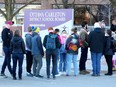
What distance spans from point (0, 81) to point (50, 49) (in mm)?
1953

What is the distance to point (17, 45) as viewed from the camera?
1365 centimetres

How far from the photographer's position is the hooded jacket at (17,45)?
44.7ft

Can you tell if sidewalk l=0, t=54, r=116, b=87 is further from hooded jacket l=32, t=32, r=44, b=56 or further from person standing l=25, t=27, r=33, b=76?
hooded jacket l=32, t=32, r=44, b=56

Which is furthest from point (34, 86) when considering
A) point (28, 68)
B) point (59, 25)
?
point (59, 25)

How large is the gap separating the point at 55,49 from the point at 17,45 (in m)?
1.27

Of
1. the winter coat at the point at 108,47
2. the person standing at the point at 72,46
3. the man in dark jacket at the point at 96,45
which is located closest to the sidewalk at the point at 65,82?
the man in dark jacket at the point at 96,45

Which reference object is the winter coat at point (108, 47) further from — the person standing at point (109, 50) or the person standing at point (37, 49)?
the person standing at point (37, 49)

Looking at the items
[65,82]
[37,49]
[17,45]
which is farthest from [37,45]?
[65,82]

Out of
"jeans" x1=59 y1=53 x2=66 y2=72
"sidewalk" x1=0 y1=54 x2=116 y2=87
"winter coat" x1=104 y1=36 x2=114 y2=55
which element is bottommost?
"sidewalk" x1=0 y1=54 x2=116 y2=87

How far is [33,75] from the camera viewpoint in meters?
14.6

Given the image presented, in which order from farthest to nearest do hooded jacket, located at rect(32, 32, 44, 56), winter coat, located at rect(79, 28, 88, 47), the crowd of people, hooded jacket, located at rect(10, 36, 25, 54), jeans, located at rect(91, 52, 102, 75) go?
winter coat, located at rect(79, 28, 88, 47) < jeans, located at rect(91, 52, 102, 75) < hooded jacket, located at rect(32, 32, 44, 56) < the crowd of people < hooded jacket, located at rect(10, 36, 25, 54)

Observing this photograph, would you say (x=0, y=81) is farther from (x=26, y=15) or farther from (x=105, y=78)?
(x=26, y=15)

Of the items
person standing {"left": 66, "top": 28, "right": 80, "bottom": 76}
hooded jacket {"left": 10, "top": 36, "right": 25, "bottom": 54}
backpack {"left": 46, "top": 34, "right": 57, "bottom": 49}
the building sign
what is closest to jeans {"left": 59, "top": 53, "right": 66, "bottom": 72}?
person standing {"left": 66, "top": 28, "right": 80, "bottom": 76}

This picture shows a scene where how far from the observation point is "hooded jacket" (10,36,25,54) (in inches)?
537
